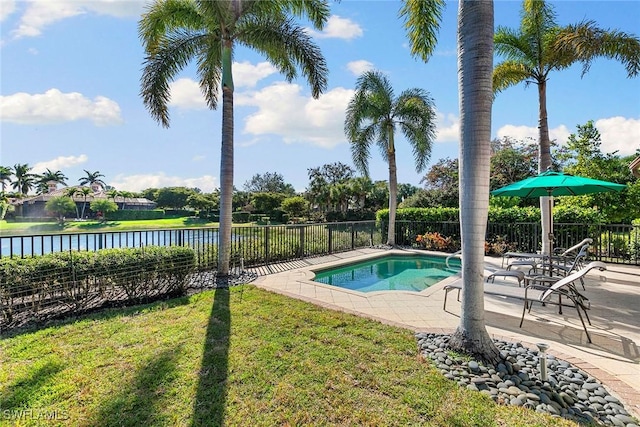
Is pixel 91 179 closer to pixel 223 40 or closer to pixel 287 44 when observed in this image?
pixel 223 40

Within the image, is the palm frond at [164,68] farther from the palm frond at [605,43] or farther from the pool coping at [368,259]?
the palm frond at [605,43]

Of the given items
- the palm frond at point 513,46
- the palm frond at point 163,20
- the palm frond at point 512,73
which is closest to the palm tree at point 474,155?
the palm frond at point 163,20

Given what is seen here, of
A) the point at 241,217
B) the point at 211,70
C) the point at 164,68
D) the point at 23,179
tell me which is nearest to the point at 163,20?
the point at 164,68

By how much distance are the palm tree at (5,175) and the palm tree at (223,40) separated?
51.4 m

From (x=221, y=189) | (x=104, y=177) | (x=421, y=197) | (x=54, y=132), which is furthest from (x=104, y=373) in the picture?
(x=104, y=177)

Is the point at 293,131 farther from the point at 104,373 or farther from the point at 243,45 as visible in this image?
the point at 104,373

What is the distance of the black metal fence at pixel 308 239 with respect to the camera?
588 cm

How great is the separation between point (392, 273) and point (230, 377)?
6721mm

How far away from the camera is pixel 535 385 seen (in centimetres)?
249

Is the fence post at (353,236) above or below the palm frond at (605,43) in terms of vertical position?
below

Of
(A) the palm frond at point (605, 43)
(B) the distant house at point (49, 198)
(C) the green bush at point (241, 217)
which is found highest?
(A) the palm frond at point (605, 43)

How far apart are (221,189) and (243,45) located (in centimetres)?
369

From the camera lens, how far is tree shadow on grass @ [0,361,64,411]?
221cm

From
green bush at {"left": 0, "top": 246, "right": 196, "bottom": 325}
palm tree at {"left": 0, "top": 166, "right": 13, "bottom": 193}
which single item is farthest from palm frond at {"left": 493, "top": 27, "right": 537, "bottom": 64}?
palm tree at {"left": 0, "top": 166, "right": 13, "bottom": 193}
